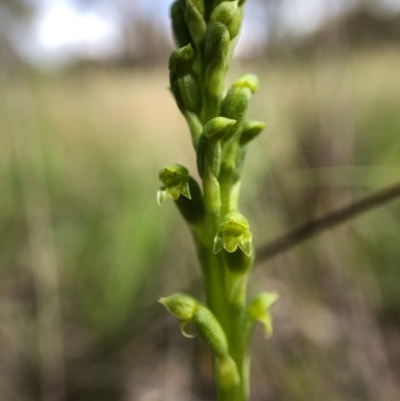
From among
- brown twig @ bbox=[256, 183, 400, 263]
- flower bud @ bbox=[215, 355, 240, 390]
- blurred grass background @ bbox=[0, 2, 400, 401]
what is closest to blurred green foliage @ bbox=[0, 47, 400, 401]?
blurred grass background @ bbox=[0, 2, 400, 401]

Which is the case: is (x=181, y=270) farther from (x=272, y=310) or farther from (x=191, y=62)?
(x=191, y=62)

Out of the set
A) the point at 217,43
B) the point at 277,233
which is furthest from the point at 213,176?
the point at 277,233

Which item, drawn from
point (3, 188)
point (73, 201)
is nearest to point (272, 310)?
point (73, 201)

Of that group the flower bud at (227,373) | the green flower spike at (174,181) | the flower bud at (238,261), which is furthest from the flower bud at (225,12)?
the flower bud at (227,373)

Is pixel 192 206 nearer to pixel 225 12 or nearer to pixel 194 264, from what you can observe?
pixel 225 12

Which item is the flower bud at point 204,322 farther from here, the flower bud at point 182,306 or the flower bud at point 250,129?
the flower bud at point 250,129

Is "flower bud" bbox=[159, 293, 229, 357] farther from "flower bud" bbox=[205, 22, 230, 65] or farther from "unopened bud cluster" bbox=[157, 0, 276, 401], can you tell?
"flower bud" bbox=[205, 22, 230, 65]
